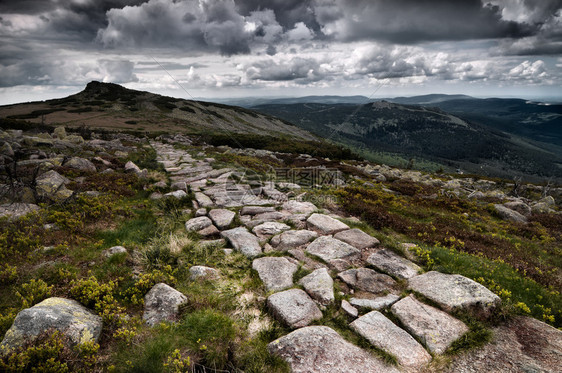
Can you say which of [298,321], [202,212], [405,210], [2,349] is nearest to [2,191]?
[202,212]

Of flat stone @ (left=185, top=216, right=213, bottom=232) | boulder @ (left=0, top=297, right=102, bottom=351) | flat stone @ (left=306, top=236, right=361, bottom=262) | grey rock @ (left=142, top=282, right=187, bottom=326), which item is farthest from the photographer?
flat stone @ (left=185, top=216, right=213, bottom=232)

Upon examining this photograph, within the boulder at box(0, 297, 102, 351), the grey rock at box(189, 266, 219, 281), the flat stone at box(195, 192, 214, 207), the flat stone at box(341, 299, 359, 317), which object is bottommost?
the flat stone at box(341, 299, 359, 317)

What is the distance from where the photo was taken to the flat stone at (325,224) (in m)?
8.53

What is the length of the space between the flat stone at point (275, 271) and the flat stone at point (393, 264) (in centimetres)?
218

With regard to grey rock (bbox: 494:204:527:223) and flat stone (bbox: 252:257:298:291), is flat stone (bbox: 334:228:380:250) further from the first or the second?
grey rock (bbox: 494:204:527:223)

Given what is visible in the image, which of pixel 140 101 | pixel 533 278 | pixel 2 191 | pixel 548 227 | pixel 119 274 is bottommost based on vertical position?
pixel 548 227

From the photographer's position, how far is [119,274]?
5.68 metres

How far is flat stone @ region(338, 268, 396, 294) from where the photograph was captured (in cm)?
584

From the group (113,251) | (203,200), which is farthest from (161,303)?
(203,200)

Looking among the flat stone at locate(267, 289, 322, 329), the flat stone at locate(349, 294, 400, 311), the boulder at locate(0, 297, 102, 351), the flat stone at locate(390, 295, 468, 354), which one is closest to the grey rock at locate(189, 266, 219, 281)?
the flat stone at locate(267, 289, 322, 329)

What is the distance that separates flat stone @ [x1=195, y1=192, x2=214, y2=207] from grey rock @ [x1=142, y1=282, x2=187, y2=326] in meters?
5.43

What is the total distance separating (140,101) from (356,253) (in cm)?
15193

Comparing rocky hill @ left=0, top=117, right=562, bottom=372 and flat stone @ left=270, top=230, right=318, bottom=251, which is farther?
flat stone @ left=270, top=230, right=318, bottom=251

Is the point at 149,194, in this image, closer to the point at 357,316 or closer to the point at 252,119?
the point at 357,316
